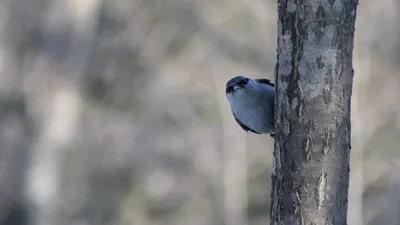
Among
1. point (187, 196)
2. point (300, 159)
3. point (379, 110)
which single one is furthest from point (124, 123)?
point (300, 159)

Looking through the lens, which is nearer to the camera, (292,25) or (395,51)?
(292,25)

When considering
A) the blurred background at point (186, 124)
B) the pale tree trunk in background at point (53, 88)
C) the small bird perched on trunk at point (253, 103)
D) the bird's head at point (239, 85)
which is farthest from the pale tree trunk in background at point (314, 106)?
the blurred background at point (186, 124)

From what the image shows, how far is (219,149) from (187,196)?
100 cm

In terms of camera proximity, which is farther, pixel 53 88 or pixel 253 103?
pixel 53 88

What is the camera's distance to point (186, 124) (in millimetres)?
14320

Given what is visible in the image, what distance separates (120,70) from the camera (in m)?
13.8

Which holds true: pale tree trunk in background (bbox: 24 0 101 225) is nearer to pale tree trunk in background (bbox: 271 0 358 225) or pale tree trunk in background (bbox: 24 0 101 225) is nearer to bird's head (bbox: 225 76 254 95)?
bird's head (bbox: 225 76 254 95)

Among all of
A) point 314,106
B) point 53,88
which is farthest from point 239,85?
point 53,88

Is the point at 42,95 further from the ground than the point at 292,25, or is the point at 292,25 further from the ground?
the point at 292,25

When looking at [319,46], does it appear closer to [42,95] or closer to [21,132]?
[42,95]

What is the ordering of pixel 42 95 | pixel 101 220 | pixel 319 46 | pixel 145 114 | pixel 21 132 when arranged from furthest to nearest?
pixel 145 114 → pixel 101 220 → pixel 21 132 → pixel 42 95 → pixel 319 46

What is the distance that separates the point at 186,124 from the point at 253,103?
36.0 feet

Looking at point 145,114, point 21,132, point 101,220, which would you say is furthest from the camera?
point 145,114

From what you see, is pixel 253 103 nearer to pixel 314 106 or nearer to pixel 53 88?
pixel 314 106
